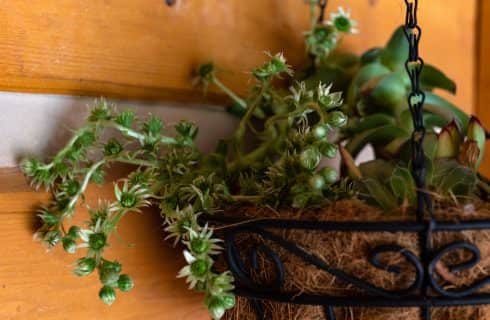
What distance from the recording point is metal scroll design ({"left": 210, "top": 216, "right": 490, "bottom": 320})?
0.43 metres

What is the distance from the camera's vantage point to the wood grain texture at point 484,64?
1.18m

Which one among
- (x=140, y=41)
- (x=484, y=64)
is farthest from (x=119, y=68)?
(x=484, y=64)

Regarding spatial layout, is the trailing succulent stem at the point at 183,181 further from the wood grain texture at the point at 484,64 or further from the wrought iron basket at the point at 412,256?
the wood grain texture at the point at 484,64

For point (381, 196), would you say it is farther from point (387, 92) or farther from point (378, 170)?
point (387, 92)

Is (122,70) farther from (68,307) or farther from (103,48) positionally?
(68,307)

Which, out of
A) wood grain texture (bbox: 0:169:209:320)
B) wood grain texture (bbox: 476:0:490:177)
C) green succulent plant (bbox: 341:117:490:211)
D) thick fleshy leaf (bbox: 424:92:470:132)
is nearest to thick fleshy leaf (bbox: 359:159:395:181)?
green succulent plant (bbox: 341:117:490:211)

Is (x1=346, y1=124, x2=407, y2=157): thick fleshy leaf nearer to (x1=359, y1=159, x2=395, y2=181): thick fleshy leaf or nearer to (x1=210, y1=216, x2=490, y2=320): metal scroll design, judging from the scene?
(x1=359, y1=159, x2=395, y2=181): thick fleshy leaf

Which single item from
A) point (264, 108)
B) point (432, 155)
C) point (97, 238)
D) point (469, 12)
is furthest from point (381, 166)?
point (469, 12)

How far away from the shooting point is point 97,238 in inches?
20.6

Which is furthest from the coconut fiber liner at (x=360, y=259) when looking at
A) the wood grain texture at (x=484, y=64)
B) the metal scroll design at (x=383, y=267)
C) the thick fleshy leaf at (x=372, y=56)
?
the wood grain texture at (x=484, y=64)

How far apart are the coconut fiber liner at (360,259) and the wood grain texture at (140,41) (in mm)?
238

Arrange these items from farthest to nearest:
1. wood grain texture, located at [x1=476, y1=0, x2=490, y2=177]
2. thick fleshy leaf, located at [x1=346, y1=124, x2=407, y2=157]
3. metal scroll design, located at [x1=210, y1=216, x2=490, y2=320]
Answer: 1. wood grain texture, located at [x1=476, y1=0, x2=490, y2=177]
2. thick fleshy leaf, located at [x1=346, y1=124, x2=407, y2=157]
3. metal scroll design, located at [x1=210, y1=216, x2=490, y2=320]

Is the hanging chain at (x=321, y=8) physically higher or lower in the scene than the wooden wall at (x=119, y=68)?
higher

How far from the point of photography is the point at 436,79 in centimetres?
75
